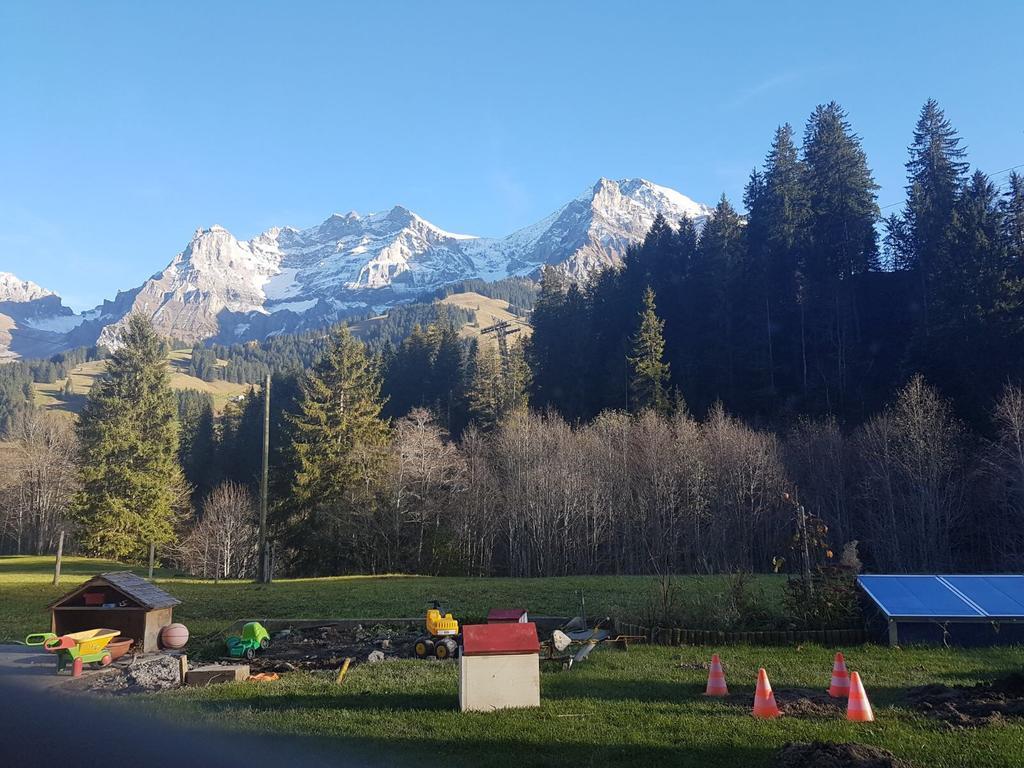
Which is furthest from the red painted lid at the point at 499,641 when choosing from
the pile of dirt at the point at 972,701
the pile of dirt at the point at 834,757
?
the pile of dirt at the point at 972,701

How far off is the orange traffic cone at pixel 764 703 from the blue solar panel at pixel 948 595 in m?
6.16

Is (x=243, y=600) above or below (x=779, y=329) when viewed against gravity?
below

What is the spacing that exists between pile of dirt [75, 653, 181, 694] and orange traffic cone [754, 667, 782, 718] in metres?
9.00

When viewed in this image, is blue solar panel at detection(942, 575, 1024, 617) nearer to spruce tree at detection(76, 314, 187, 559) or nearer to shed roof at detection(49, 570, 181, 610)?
shed roof at detection(49, 570, 181, 610)

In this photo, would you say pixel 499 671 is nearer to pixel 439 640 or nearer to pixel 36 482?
pixel 439 640

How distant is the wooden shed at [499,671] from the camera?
31.3 feet

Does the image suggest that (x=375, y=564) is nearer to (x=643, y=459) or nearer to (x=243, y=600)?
(x=643, y=459)

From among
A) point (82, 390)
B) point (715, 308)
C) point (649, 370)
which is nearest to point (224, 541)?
point (649, 370)

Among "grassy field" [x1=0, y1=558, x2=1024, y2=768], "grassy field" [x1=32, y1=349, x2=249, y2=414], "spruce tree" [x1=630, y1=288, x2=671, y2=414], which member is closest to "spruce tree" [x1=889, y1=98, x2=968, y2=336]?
"spruce tree" [x1=630, y1=288, x2=671, y2=414]

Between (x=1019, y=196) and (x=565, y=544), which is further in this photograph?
(x=1019, y=196)

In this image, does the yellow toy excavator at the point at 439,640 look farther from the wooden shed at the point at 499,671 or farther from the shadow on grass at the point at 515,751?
the shadow on grass at the point at 515,751

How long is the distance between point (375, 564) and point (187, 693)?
34.8 metres

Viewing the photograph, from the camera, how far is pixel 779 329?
57.7m

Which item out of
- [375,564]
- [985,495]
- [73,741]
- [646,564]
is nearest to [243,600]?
[73,741]
